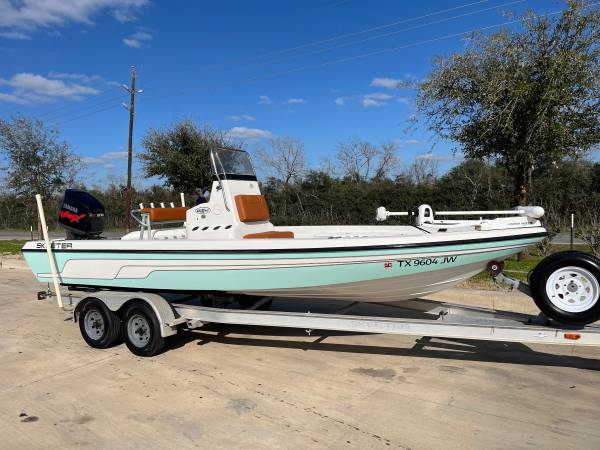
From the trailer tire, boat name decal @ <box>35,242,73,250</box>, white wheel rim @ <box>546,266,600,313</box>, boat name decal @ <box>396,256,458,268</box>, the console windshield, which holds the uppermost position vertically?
the console windshield

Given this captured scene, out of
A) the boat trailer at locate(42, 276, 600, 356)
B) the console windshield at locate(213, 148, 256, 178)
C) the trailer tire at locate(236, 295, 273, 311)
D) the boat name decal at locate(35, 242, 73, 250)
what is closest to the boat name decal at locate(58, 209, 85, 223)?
the boat name decal at locate(35, 242, 73, 250)

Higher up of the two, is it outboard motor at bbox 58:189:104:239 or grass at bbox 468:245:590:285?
outboard motor at bbox 58:189:104:239

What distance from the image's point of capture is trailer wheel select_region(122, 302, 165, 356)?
5.47 meters

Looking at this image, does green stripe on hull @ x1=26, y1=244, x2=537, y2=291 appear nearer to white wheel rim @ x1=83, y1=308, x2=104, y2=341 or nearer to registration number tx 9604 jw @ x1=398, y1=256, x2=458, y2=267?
registration number tx 9604 jw @ x1=398, y1=256, x2=458, y2=267

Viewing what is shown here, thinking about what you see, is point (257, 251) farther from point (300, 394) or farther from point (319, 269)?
point (300, 394)

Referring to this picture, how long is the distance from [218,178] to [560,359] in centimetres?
434

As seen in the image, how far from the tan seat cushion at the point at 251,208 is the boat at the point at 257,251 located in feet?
0.05

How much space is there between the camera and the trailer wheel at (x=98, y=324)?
19.1ft

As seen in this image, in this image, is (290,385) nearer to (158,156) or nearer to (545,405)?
(545,405)

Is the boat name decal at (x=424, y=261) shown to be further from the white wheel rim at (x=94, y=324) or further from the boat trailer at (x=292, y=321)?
the white wheel rim at (x=94, y=324)

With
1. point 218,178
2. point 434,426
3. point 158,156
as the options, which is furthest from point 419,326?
point 158,156

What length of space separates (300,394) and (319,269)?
120 cm

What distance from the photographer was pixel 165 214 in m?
6.35

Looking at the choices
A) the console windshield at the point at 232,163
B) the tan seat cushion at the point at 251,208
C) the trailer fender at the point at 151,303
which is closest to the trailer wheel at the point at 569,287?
the tan seat cushion at the point at 251,208
